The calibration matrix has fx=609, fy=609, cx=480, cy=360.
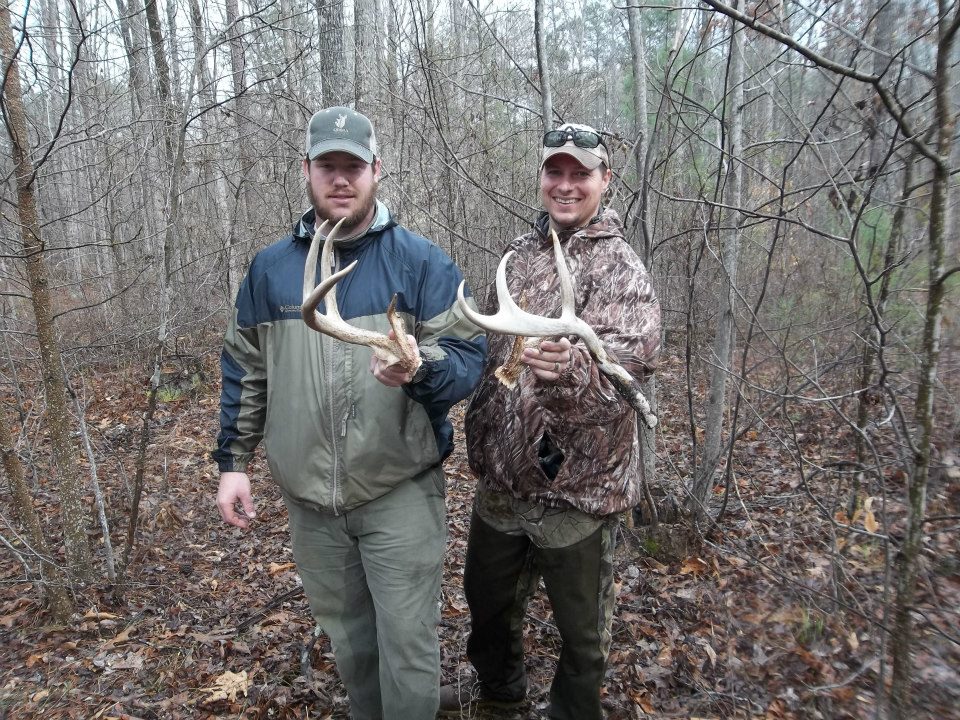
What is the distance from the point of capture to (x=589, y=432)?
7.83 feet

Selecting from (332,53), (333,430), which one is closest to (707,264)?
(332,53)

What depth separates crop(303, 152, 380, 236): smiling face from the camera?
2.48 meters

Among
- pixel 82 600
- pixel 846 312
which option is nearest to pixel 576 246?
pixel 82 600

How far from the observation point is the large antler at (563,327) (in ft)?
6.70

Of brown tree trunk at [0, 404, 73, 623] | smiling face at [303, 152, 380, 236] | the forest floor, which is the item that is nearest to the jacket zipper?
smiling face at [303, 152, 380, 236]

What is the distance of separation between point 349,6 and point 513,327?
594cm

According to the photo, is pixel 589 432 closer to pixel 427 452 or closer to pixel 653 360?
pixel 653 360

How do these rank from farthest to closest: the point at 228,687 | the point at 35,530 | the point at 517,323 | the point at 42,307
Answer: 1. the point at 35,530
2. the point at 42,307
3. the point at 228,687
4. the point at 517,323

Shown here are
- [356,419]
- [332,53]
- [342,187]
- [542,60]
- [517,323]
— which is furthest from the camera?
[332,53]

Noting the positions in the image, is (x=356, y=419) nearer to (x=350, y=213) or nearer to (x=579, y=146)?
(x=350, y=213)

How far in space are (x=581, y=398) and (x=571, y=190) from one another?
90cm

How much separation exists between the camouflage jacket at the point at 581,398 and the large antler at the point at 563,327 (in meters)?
0.06

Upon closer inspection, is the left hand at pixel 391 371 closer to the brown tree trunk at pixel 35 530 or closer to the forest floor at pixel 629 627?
the forest floor at pixel 629 627

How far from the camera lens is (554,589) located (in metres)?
2.54
